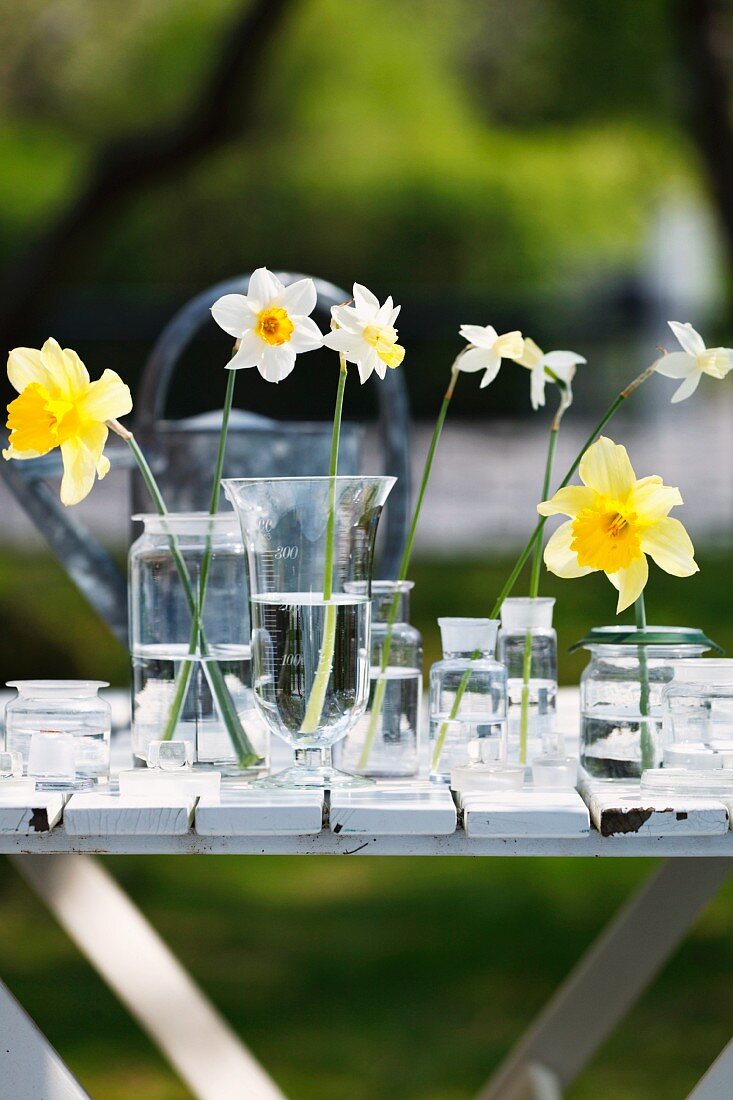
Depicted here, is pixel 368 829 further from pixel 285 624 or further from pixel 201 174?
pixel 201 174

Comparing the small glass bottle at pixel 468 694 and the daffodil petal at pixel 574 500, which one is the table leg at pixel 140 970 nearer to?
the small glass bottle at pixel 468 694

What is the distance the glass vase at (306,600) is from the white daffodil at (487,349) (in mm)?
135

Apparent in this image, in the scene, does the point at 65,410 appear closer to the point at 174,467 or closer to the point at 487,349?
the point at 487,349

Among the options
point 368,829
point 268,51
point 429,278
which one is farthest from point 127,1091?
point 429,278

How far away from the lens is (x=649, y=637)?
38.3 inches

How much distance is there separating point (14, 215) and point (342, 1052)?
3.74 m

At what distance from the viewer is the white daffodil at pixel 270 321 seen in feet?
3.01

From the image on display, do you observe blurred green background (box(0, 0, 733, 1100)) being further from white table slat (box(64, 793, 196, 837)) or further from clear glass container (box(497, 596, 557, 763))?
white table slat (box(64, 793, 196, 837))

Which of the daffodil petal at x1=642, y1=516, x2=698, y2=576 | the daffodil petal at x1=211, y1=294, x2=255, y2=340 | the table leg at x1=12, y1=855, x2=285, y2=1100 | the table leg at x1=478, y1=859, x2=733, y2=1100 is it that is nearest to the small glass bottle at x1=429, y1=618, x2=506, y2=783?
the daffodil petal at x1=642, y1=516, x2=698, y2=576

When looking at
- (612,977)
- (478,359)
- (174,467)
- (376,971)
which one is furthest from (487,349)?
(376,971)

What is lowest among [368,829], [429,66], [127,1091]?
[127,1091]

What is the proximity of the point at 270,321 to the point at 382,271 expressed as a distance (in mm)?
5843

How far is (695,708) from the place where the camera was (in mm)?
923

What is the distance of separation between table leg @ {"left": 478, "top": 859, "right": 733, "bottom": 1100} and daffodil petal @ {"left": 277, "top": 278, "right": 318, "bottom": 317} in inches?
25.3
